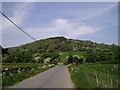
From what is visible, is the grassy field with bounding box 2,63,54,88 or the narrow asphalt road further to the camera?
the grassy field with bounding box 2,63,54,88

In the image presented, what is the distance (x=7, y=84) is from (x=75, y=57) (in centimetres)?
9302

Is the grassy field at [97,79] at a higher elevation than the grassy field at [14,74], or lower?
higher

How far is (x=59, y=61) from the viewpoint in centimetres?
12019

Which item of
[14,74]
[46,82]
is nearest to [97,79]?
Answer: [46,82]

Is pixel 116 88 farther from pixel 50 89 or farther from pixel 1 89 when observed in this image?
pixel 1 89

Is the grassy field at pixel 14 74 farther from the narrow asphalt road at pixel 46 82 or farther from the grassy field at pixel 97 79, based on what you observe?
the grassy field at pixel 97 79

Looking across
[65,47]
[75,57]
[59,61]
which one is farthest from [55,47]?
[75,57]

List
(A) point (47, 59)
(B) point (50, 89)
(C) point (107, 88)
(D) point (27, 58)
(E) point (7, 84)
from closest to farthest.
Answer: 1. (C) point (107, 88)
2. (B) point (50, 89)
3. (E) point (7, 84)
4. (D) point (27, 58)
5. (A) point (47, 59)

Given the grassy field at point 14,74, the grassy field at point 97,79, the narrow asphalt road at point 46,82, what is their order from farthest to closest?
the grassy field at point 14,74 < the narrow asphalt road at point 46,82 < the grassy field at point 97,79

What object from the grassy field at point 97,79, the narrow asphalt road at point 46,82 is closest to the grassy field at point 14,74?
the narrow asphalt road at point 46,82

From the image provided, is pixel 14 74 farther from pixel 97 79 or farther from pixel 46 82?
pixel 97 79

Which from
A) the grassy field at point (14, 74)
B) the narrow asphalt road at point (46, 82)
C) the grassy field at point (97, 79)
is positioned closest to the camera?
the grassy field at point (97, 79)

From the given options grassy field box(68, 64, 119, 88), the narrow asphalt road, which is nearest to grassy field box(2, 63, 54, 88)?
the narrow asphalt road

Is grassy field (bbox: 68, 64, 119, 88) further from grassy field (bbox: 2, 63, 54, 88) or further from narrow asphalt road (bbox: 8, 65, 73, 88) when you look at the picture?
grassy field (bbox: 2, 63, 54, 88)
